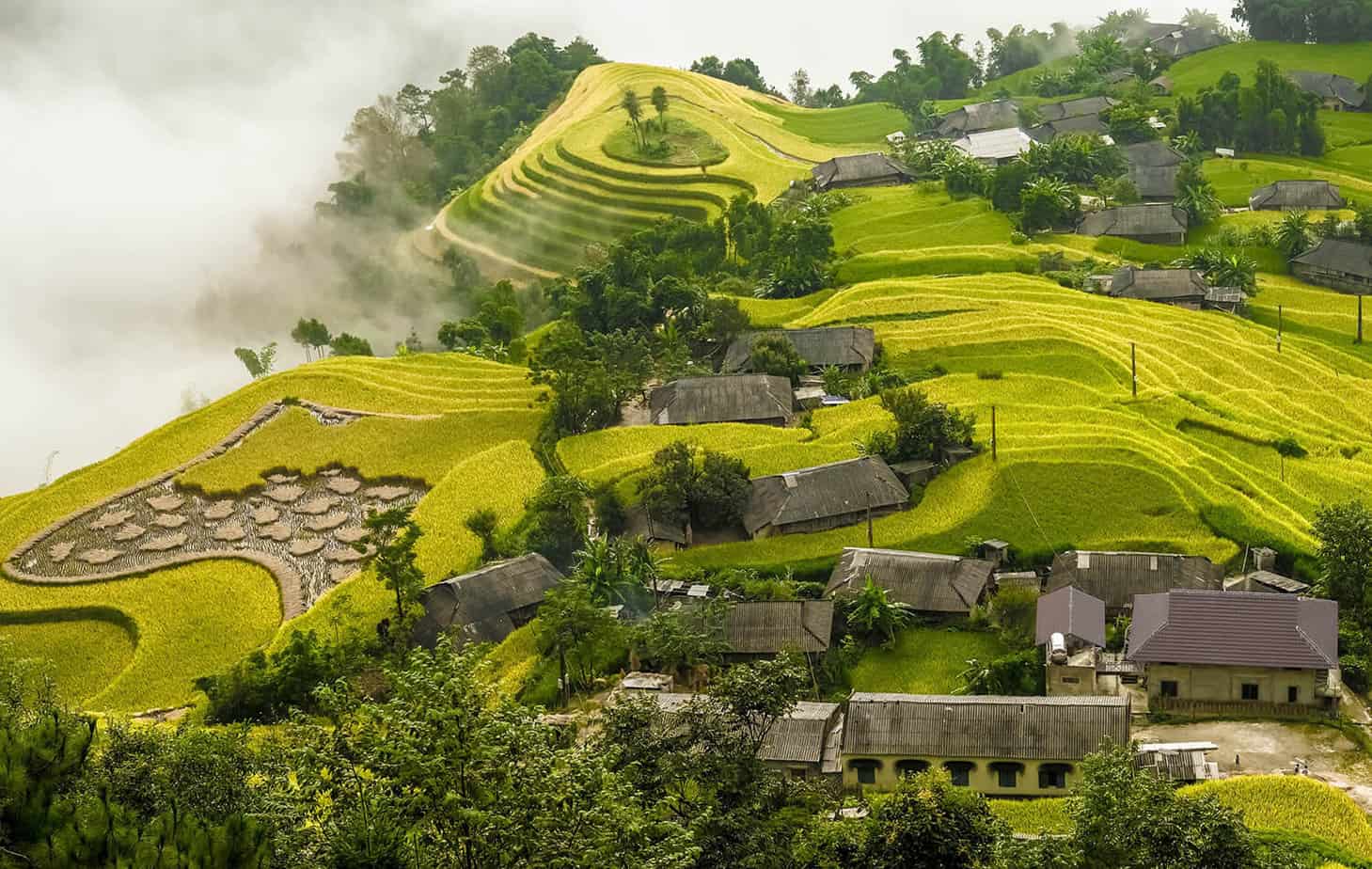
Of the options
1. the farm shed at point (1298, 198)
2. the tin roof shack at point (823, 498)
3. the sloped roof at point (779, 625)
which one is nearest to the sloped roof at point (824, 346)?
the tin roof shack at point (823, 498)

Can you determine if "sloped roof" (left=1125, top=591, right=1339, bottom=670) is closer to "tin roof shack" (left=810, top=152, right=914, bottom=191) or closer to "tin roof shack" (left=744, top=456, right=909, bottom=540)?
"tin roof shack" (left=744, top=456, right=909, bottom=540)

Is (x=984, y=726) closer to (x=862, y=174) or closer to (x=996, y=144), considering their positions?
(x=862, y=174)

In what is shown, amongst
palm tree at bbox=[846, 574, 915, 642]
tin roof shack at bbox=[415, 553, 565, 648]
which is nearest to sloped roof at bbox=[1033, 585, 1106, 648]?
palm tree at bbox=[846, 574, 915, 642]

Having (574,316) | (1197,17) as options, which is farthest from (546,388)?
(1197,17)

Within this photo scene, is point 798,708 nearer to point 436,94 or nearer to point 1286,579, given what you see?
point 1286,579

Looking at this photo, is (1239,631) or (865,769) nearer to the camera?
(865,769)

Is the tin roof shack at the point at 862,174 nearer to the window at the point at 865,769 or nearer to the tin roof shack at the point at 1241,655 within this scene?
the tin roof shack at the point at 1241,655

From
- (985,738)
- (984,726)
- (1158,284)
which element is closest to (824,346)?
(1158,284)
